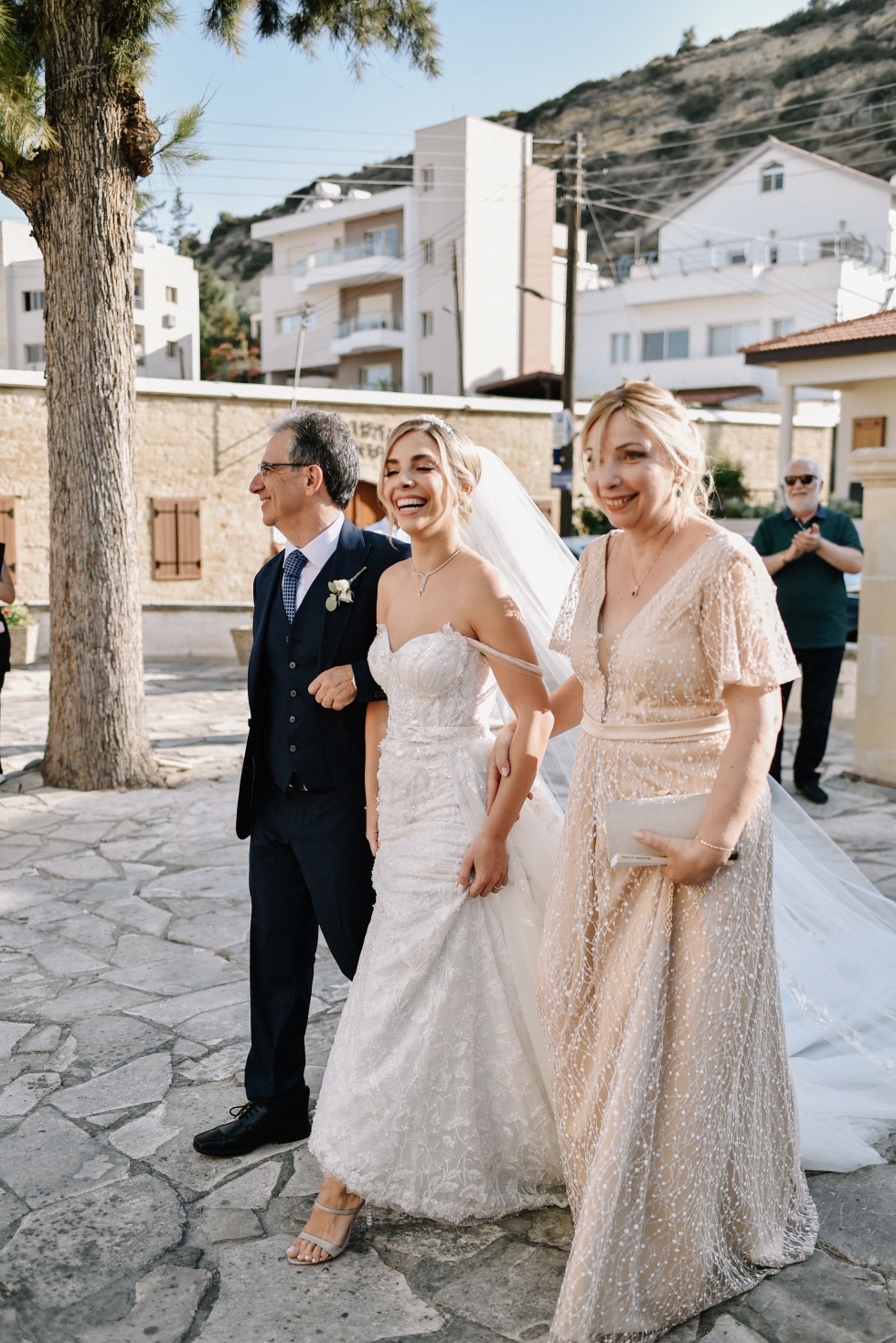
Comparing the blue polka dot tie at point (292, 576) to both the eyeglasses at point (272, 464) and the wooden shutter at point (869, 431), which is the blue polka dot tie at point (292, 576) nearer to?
the eyeglasses at point (272, 464)

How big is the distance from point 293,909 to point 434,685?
837mm

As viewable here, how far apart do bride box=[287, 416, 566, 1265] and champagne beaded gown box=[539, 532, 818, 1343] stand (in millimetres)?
176

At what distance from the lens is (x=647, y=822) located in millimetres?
2361

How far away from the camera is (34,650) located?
1616 cm

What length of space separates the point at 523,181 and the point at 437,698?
44.3 metres

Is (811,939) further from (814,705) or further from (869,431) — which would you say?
(869,431)

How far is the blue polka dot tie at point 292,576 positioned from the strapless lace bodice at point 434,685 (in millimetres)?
332

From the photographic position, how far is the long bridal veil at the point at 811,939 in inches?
120

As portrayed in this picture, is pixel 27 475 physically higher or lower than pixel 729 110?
lower

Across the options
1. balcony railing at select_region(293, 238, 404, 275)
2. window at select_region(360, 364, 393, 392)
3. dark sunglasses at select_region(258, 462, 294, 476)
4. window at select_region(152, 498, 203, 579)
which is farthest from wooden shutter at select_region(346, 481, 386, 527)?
balcony railing at select_region(293, 238, 404, 275)

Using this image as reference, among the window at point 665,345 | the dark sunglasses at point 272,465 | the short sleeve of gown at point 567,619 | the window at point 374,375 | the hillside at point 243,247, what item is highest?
the hillside at point 243,247

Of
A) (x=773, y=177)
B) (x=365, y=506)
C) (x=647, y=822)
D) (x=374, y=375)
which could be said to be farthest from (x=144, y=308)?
(x=647, y=822)

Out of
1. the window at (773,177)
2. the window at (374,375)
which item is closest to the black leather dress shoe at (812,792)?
the window at (374,375)

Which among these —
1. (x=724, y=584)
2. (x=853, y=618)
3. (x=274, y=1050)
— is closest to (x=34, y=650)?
(x=853, y=618)
